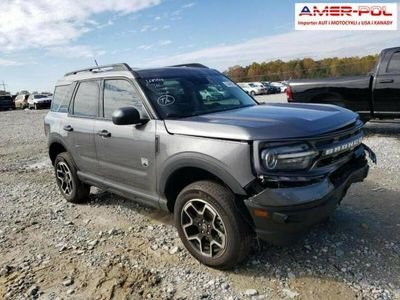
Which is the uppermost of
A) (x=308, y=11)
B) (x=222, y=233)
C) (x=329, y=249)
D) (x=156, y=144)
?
(x=308, y=11)

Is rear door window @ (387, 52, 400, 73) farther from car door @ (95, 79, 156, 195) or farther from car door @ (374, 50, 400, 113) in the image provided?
car door @ (95, 79, 156, 195)

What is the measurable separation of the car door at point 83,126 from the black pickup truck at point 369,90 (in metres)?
6.31

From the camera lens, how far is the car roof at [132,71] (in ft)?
13.7

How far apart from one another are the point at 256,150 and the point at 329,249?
1.49m

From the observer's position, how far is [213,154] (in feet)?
10.3

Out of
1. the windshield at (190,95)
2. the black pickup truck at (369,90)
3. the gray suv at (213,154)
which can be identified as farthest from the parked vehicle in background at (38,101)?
the windshield at (190,95)

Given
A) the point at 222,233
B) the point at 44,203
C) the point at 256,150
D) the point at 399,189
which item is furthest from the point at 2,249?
the point at 399,189

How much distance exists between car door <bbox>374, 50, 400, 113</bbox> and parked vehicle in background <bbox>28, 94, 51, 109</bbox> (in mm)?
31067

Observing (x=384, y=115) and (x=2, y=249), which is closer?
(x=2, y=249)

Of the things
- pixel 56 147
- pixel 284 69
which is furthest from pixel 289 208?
pixel 284 69

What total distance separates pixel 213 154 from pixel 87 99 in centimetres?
247

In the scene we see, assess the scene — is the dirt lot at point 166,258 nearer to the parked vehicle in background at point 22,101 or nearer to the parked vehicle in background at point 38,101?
the parked vehicle in background at point 38,101

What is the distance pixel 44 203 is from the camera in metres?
5.72

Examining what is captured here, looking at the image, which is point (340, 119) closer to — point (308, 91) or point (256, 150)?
point (256, 150)
